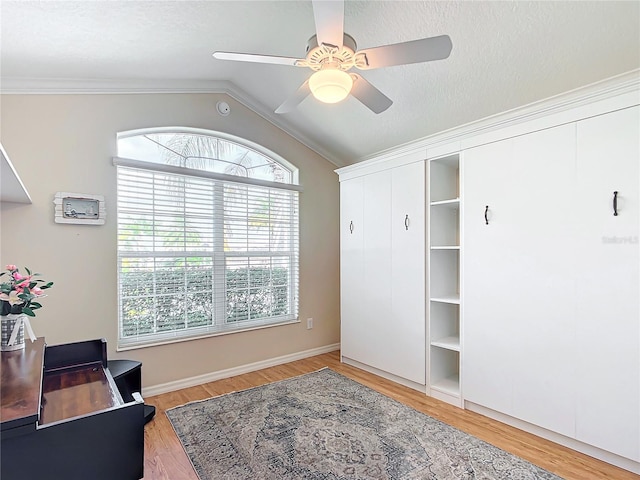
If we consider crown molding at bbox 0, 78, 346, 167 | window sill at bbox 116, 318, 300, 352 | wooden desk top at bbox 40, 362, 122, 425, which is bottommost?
window sill at bbox 116, 318, 300, 352

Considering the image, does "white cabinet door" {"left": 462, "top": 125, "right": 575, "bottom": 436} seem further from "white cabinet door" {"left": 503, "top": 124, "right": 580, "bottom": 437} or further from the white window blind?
the white window blind

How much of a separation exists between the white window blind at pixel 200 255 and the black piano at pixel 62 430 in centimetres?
152

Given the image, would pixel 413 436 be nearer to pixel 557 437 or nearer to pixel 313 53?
pixel 557 437

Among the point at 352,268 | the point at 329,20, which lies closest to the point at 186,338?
the point at 352,268

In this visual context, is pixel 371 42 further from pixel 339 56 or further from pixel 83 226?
pixel 83 226

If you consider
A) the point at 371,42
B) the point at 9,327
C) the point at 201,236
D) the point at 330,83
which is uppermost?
the point at 371,42

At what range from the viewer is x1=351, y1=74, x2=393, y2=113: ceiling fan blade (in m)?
2.00

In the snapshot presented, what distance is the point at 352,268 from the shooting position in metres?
3.77

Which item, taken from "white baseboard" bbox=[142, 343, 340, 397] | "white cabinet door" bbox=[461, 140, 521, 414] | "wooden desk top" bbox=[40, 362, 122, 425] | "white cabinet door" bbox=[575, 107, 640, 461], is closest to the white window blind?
"white baseboard" bbox=[142, 343, 340, 397]

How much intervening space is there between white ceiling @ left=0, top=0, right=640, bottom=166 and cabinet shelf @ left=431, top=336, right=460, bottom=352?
1954 mm

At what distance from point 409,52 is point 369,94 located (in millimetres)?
398

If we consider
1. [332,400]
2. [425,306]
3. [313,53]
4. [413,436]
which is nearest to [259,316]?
[332,400]

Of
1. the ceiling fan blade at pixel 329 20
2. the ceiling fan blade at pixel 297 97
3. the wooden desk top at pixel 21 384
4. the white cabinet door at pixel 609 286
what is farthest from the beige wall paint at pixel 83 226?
the white cabinet door at pixel 609 286

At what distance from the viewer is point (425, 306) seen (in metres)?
3.05
